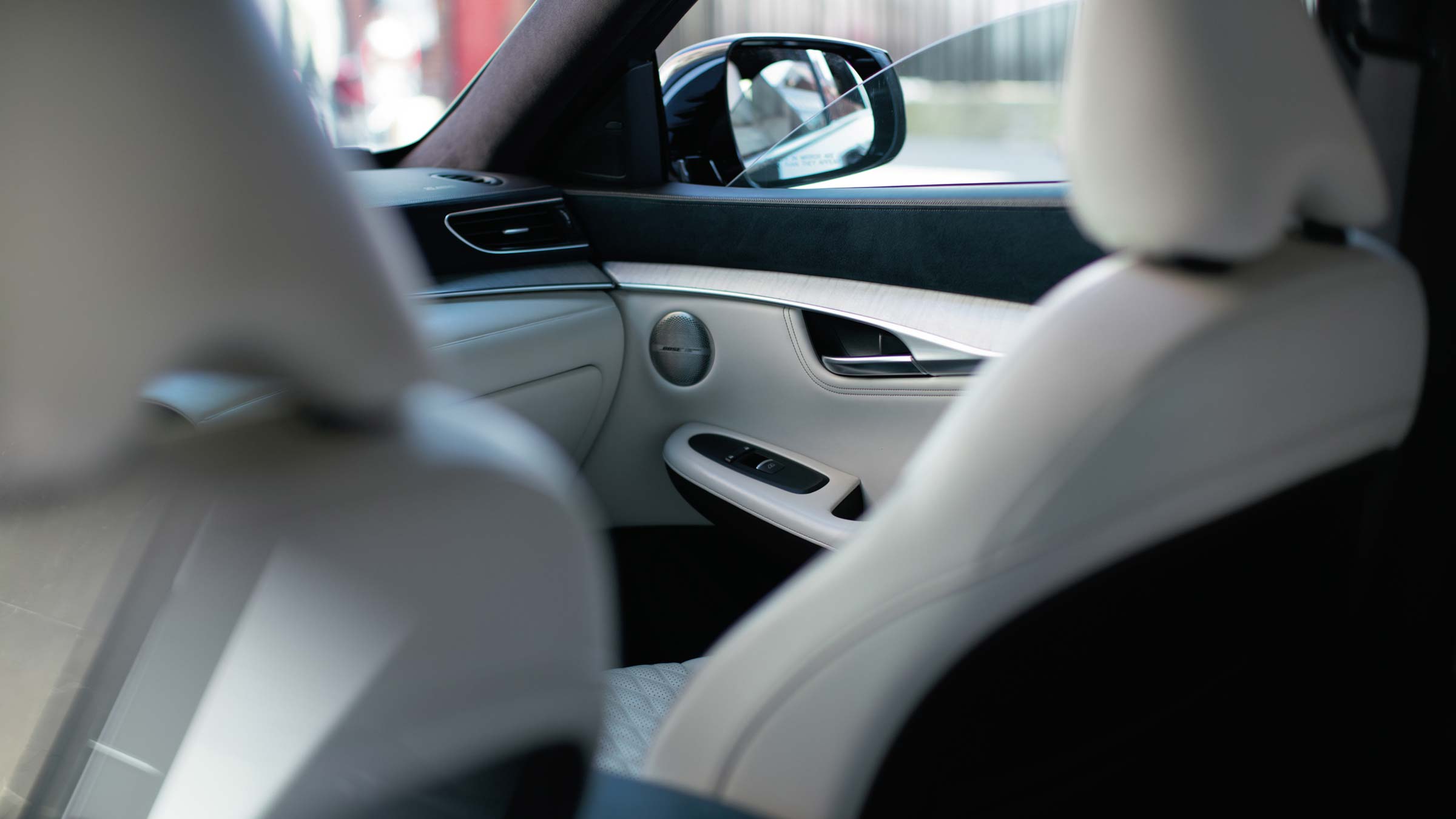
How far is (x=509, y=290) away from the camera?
196cm

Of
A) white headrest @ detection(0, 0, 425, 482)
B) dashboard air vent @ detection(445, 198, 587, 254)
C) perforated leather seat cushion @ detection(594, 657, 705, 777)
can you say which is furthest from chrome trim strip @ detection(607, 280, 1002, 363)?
white headrest @ detection(0, 0, 425, 482)

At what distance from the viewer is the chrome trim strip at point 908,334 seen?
1.79 m

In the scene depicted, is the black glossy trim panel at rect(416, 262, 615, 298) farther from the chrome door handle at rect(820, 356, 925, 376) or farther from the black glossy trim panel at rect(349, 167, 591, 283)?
the chrome door handle at rect(820, 356, 925, 376)

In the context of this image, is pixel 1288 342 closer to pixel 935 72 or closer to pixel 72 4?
pixel 72 4

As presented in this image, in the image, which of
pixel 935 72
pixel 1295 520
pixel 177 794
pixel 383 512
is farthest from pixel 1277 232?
pixel 935 72

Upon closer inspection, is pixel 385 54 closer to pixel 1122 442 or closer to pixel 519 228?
pixel 519 228

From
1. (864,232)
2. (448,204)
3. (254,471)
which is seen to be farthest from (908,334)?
(254,471)

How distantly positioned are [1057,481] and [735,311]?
1.32 meters

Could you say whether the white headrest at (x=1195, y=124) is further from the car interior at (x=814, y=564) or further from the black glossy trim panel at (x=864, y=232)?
the black glossy trim panel at (x=864, y=232)

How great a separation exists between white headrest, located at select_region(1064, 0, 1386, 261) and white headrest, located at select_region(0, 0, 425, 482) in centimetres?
56

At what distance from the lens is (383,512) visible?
0.48 m

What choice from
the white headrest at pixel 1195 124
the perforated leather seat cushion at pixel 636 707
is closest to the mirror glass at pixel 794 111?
the perforated leather seat cushion at pixel 636 707

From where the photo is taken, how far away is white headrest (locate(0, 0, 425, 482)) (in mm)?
380

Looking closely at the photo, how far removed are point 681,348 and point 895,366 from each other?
450 millimetres
